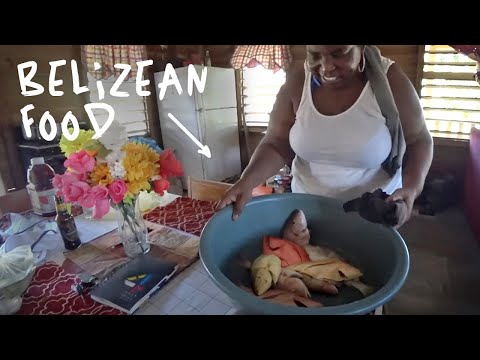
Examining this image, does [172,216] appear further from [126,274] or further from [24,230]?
[24,230]

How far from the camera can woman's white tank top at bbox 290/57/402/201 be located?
588 millimetres

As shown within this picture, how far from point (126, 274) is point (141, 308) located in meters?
0.10

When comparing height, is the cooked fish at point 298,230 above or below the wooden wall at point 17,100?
below

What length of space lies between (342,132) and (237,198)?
0.28m

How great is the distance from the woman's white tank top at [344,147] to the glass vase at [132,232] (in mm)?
441

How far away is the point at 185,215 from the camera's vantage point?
3.03ft

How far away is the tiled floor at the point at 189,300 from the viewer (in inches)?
20.5

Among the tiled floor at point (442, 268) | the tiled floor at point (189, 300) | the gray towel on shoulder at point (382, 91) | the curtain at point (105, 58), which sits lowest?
the tiled floor at point (442, 268)

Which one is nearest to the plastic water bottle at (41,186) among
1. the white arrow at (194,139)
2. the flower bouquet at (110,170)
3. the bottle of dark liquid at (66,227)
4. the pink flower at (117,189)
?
the bottle of dark liquid at (66,227)

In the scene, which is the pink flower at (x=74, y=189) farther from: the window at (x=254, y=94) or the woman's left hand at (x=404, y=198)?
the window at (x=254, y=94)

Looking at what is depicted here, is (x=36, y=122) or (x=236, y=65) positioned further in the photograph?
(x=236, y=65)
